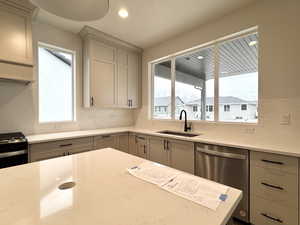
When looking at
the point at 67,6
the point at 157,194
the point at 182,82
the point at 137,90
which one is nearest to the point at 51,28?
the point at 137,90

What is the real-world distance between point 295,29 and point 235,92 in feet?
3.09

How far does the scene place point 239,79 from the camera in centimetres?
226

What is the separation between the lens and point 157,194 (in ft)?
2.42

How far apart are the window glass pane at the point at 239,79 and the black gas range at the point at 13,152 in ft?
9.07

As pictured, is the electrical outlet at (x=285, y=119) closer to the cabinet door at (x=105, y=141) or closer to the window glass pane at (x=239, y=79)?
the window glass pane at (x=239, y=79)

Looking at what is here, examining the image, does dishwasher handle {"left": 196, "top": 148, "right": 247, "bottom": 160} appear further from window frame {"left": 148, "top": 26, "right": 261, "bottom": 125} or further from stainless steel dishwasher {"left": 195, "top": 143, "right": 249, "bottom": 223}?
window frame {"left": 148, "top": 26, "right": 261, "bottom": 125}

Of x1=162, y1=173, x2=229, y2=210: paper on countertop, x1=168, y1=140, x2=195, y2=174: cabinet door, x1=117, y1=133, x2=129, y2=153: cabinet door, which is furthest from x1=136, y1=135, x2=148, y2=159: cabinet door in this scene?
x1=162, y1=173, x2=229, y2=210: paper on countertop

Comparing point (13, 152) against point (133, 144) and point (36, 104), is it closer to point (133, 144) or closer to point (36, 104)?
point (36, 104)

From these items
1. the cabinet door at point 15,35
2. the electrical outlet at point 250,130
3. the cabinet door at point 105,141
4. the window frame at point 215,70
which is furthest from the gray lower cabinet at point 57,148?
the electrical outlet at point 250,130

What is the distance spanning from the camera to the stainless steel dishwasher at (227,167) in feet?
5.49

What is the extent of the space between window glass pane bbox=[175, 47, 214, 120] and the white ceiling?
547mm

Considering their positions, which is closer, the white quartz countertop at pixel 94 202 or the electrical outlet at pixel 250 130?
the white quartz countertop at pixel 94 202

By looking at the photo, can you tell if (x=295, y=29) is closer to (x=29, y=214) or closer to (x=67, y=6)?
(x=67, y=6)

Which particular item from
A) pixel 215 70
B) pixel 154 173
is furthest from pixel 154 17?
pixel 154 173
